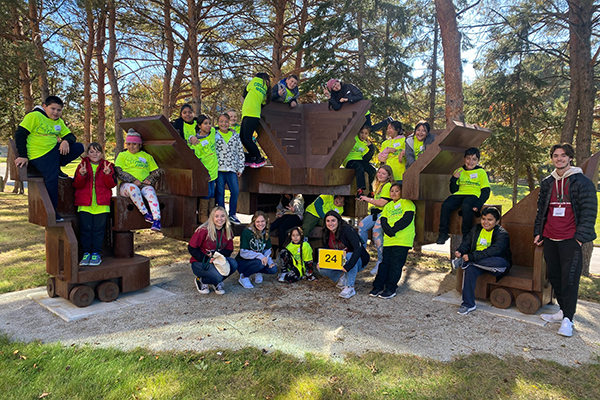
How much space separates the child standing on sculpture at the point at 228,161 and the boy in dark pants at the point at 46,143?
2093mm

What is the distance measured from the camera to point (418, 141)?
6641 millimetres

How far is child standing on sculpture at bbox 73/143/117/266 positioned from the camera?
17.7 ft

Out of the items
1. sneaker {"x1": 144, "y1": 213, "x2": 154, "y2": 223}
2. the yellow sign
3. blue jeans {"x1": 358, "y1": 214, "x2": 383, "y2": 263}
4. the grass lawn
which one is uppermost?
sneaker {"x1": 144, "y1": 213, "x2": 154, "y2": 223}

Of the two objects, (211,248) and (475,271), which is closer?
(475,271)

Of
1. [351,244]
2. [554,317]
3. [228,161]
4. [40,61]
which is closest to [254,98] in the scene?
[228,161]

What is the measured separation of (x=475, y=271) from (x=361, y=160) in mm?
2710

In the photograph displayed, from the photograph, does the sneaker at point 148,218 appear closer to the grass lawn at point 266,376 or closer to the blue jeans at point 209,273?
the blue jeans at point 209,273

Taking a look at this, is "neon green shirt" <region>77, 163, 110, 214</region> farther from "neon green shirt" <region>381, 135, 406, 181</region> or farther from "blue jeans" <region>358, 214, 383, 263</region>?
"neon green shirt" <region>381, 135, 406, 181</region>

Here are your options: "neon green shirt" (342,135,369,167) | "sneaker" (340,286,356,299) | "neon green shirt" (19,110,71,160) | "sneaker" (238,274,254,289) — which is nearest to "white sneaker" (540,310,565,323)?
"sneaker" (340,286,356,299)

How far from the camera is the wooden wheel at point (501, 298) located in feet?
17.5

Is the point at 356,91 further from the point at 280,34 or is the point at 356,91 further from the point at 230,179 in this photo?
the point at 280,34

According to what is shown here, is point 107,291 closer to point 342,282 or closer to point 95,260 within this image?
point 95,260

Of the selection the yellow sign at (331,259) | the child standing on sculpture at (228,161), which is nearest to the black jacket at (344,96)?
the child standing on sculpture at (228,161)

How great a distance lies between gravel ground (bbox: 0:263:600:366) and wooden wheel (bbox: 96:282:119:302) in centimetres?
36
